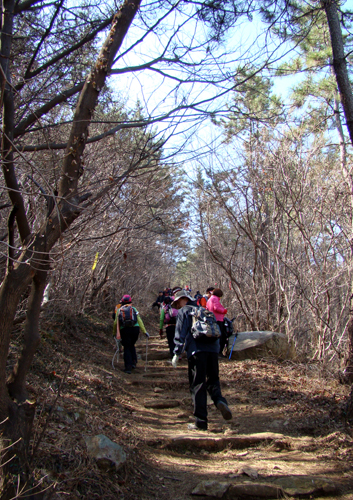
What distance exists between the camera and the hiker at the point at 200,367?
17.0 feet

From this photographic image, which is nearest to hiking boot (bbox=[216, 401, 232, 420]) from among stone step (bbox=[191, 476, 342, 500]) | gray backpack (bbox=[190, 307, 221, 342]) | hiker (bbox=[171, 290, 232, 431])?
hiker (bbox=[171, 290, 232, 431])

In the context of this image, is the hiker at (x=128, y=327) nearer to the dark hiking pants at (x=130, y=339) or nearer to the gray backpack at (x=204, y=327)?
the dark hiking pants at (x=130, y=339)

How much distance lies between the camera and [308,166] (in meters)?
7.72

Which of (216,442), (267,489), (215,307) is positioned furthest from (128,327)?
(267,489)

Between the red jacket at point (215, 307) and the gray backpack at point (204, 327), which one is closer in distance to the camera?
the gray backpack at point (204, 327)

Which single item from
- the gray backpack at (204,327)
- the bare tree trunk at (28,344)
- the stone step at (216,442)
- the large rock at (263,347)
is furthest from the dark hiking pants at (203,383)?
the large rock at (263,347)

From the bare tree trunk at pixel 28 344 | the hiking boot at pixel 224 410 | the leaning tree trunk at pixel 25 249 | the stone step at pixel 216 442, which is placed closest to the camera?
the leaning tree trunk at pixel 25 249

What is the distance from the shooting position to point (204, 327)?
17.4 feet

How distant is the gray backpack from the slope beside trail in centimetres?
122

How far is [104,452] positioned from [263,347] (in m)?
5.99

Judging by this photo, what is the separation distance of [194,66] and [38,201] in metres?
3.00

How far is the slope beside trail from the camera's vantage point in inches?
134

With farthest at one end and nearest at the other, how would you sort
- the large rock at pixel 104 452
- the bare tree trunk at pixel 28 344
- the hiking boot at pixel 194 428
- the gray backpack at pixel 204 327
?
1. the gray backpack at pixel 204 327
2. the hiking boot at pixel 194 428
3. the large rock at pixel 104 452
4. the bare tree trunk at pixel 28 344

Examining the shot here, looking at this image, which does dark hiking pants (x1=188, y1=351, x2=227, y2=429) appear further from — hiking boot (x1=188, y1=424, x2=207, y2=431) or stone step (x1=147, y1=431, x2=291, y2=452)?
stone step (x1=147, y1=431, x2=291, y2=452)
